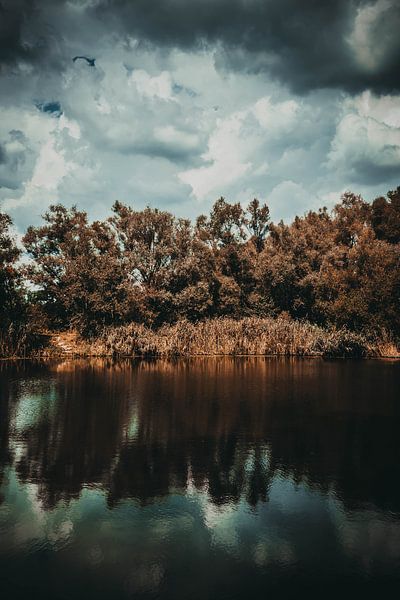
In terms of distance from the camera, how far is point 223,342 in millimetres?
32594

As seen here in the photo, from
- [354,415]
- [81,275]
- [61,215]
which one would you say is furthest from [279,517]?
[61,215]

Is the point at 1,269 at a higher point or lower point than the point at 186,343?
higher

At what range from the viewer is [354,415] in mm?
12750

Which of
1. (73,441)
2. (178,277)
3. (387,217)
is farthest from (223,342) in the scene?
(387,217)

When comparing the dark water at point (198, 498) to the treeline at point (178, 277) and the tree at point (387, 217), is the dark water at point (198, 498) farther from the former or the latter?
the tree at point (387, 217)

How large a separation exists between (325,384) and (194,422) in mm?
8729

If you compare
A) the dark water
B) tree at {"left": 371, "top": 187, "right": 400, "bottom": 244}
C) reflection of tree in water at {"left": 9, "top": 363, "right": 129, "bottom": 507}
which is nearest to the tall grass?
reflection of tree in water at {"left": 9, "top": 363, "right": 129, "bottom": 507}

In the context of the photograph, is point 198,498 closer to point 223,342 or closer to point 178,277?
point 223,342

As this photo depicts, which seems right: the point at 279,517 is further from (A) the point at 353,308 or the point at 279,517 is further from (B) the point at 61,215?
(B) the point at 61,215

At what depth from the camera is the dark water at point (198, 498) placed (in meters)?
4.84

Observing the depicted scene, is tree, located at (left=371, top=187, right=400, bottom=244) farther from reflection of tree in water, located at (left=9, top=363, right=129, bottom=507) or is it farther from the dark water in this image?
reflection of tree in water, located at (left=9, top=363, right=129, bottom=507)

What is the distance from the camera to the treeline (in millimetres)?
32969

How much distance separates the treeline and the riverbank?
155cm

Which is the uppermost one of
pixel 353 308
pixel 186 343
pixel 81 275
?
pixel 81 275
